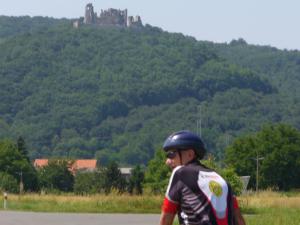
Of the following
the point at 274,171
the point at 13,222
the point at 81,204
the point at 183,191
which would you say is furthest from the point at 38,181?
the point at 183,191

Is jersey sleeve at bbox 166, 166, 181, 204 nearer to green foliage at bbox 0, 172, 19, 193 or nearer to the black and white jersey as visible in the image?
the black and white jersey

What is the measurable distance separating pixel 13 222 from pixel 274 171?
59.4 metres

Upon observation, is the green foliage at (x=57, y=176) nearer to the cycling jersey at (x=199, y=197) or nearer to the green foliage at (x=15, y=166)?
the green foliage at (x=15, y=166)

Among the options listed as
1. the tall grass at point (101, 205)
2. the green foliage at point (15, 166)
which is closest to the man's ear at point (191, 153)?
the tall grass at point (101, 205)

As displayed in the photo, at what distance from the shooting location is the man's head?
20.2ft

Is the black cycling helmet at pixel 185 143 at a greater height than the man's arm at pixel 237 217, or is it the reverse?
the black cycling helmet at pixel 185 143

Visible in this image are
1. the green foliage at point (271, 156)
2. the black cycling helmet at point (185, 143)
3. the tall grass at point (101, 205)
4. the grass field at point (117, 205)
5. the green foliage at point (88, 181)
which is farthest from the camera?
the green foliage at point (88, 181)

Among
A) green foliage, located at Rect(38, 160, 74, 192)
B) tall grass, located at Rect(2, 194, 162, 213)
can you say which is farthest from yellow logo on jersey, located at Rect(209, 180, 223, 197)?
green foliage, located at Rect(38, 160, 74, 192)

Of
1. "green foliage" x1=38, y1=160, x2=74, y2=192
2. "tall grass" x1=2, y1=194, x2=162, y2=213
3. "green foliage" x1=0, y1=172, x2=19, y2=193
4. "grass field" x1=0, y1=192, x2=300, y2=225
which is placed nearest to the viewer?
"grass field" x1=0, y1=192, x2=300, y2=225

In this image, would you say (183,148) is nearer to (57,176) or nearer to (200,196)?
(200,196)

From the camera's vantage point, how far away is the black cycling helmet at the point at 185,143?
20.2 feet

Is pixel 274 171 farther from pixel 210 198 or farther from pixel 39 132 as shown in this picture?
pixel 39 132

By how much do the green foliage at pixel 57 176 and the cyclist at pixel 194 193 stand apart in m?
86.2

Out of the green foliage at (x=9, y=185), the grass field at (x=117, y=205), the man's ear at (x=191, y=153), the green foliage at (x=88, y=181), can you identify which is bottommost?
the green foliage at (x=88, y=181)
